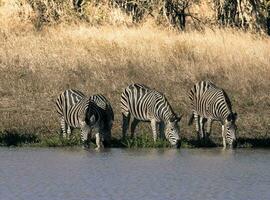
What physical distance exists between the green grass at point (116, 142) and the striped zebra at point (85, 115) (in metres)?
0.24

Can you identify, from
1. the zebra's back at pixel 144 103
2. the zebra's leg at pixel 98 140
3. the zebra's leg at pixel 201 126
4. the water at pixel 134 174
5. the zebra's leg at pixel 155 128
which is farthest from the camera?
the zebra's leg at pixel 201 126

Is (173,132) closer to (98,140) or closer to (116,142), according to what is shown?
(116,142)

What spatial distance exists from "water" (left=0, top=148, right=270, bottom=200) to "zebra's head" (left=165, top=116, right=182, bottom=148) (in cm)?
26

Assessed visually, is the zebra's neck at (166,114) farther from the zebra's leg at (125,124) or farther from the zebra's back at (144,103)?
the zebra's leg at (125,124)

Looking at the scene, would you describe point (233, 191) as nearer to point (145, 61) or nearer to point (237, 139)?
point (237, 139)

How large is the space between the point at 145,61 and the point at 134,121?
5.92 metres

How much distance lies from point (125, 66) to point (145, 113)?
597 centimetres

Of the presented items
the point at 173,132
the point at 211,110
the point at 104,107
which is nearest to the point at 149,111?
the point at 104,107

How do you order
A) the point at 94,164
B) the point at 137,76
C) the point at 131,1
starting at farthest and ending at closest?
the point at 131,1
the point at 137,76
the point at 94,164

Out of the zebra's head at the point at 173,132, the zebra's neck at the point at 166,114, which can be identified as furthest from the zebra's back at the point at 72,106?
the zebra's head at the point at 173,132

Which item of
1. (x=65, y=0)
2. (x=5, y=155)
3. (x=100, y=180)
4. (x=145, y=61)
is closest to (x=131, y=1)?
(x=65, y=0)

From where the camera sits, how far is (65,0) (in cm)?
3391

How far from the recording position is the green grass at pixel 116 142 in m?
20.8

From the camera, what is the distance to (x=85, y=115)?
20516 mm
